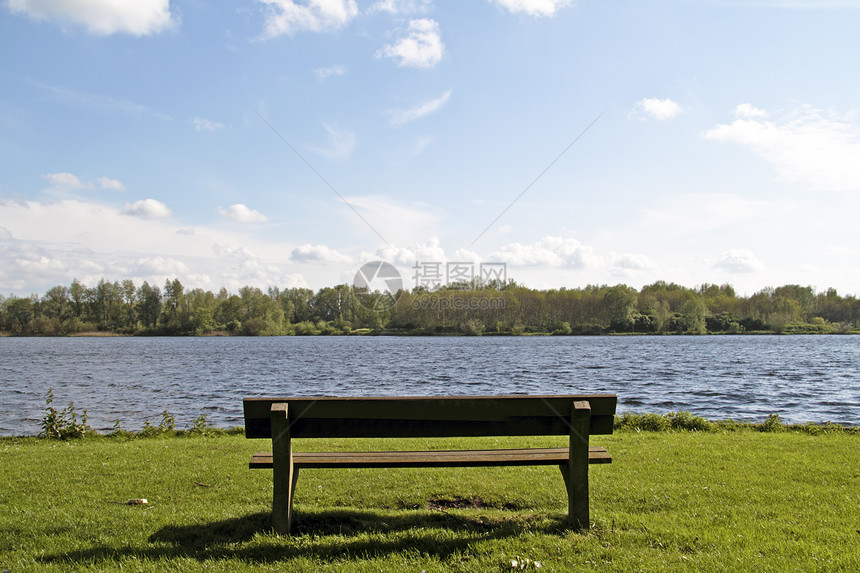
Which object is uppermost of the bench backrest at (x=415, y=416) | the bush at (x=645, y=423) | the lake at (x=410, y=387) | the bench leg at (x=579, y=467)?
the bench backrest at (x=415, y=416)

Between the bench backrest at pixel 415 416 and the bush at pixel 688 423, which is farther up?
the bench backrest at pixel 415 416

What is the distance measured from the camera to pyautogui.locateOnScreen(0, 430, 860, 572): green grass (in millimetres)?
4512

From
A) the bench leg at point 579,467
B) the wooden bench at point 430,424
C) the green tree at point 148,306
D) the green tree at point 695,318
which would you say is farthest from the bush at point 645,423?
the green tree at point 148,306

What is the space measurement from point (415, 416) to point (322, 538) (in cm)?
147

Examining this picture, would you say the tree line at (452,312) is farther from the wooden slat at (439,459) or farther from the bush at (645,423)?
the wooden slat at (439,459)

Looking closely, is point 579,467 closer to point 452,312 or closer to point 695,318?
point 452,312

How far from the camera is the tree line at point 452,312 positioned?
13100 centimetres

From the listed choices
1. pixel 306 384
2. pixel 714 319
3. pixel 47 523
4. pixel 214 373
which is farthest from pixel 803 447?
pixel 714 319

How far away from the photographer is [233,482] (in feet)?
24.5

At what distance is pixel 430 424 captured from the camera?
4.93 meters

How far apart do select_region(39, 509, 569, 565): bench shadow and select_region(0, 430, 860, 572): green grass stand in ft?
0.07

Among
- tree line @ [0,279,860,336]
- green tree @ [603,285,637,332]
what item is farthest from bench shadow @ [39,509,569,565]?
green tree @ [603,285,637,332]

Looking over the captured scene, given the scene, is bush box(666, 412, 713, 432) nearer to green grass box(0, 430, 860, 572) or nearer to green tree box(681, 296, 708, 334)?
green grass box(0, 430, 860, 572)

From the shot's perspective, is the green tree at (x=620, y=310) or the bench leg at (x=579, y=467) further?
the green tree at (x=620, y=310)
